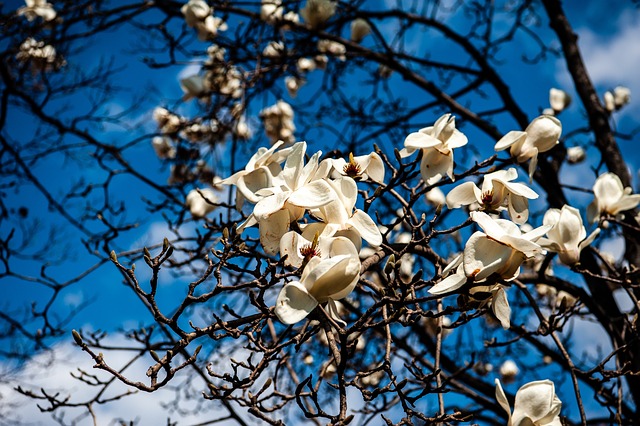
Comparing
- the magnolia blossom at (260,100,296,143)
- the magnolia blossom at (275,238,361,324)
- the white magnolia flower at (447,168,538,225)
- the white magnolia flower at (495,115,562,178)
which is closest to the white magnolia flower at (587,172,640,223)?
the white magnolia flower at (495,115,562,178)

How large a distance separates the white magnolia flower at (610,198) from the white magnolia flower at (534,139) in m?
0.51

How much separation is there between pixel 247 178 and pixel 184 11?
193 centimetres

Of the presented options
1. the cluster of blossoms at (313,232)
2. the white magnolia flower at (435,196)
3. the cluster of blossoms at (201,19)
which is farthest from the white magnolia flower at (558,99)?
the cluster of blossoms at (313,232)

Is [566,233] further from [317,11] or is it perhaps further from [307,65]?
[307,65]

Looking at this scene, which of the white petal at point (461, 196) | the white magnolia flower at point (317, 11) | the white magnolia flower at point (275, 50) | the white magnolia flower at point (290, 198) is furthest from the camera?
the white magnolia flower at point (317, 11)

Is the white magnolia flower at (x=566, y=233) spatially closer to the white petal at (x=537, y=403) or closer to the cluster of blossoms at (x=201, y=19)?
the white petal at (x=537, y=403)

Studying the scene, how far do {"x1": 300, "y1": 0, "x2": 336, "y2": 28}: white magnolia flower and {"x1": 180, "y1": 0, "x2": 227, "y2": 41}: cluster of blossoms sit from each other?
448 mm

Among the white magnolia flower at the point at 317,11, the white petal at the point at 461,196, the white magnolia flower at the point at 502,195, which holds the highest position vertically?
the white magnolia flower at the point at 317,11

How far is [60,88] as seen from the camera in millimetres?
3316

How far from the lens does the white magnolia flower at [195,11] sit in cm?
265

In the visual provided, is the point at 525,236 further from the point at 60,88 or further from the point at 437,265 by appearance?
the point at 60,88

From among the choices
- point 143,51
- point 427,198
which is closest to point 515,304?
point 427,198

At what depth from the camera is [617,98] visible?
392cm

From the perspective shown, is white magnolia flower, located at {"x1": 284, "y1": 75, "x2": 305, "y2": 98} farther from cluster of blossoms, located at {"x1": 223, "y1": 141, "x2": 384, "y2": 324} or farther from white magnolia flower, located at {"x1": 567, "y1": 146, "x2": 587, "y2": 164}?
cluster of blossoms, located at {"x1": 223, "y1": 141, "x2": 384, "y2": 324}
